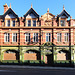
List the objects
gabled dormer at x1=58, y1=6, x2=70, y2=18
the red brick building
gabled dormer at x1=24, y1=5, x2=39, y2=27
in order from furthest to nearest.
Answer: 1. gabled dormer at x1=24, y1=5, x2=39, y2=27
2. gabled dormer at x1=58, y1=6, x2=70, y2=18
3. the red brick building

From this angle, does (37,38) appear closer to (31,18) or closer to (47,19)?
(31,18)

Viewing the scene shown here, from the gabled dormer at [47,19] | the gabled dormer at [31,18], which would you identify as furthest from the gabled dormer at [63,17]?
the gabled dormer at [31,18]

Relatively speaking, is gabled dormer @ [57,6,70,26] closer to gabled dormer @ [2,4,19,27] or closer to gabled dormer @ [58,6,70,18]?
gabled dormer @ [58,6,70,18]

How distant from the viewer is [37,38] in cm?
1852

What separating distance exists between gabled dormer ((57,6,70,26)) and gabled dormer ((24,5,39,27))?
209 inches

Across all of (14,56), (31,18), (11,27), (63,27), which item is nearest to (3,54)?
(14,56)

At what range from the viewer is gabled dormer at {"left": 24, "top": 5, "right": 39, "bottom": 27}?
60.8ft

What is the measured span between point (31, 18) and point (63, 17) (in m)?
7.81

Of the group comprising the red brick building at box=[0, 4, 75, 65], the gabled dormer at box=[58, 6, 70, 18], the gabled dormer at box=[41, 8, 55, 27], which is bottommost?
the red brick building at box=[0, 4, 75, 65]

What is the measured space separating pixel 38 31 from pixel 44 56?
238 inches

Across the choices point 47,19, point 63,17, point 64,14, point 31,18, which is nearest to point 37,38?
point 31,18

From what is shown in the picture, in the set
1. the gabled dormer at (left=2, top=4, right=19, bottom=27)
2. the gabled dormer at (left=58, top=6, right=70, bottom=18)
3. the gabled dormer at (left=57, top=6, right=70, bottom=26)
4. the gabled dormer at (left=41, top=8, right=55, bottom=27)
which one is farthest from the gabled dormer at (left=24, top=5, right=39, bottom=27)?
the gabled dormer at (left=58, top=6, right=70, bottom=18)

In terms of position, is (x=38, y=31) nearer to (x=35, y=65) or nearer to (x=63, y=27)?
(x=63, y=27)

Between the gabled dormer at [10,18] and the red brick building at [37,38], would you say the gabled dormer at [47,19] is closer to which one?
the red brick building at [37,38]
